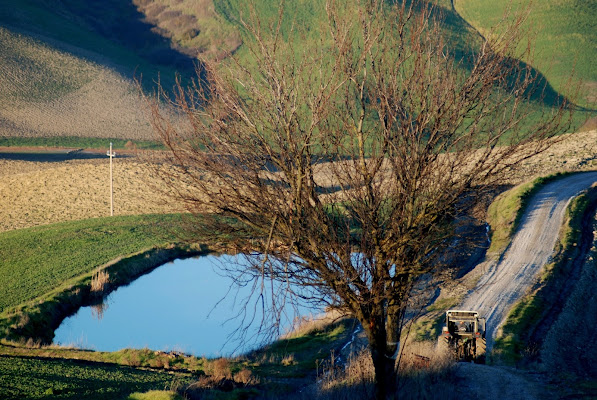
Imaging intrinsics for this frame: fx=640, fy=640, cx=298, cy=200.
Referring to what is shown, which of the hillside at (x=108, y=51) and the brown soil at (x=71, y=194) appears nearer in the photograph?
the brown soil at (x=71, y=194)

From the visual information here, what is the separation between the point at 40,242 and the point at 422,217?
22.1 metres

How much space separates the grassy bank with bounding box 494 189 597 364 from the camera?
17.4 m

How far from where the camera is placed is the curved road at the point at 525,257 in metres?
20.5

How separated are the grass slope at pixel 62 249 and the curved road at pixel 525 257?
1024 cm

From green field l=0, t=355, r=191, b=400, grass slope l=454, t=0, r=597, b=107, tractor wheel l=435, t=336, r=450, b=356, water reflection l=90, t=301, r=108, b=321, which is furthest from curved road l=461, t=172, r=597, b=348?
grass slope l=454, t=0, r=597, b=107

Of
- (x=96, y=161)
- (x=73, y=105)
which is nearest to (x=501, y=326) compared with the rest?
(x=96, y=161)

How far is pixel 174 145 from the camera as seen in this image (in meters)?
10.8

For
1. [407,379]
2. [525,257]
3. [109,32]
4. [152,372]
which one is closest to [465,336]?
[407,379]

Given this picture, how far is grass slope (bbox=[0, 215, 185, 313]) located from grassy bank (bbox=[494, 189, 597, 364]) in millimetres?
10372

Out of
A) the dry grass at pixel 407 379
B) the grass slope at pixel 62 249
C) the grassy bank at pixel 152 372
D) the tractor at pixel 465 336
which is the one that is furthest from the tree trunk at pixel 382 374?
the grass slope at pixel 62 249

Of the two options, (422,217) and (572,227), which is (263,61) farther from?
(572,227)

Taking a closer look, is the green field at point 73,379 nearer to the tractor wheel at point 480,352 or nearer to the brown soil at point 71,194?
the tractor wheel at point 480,352

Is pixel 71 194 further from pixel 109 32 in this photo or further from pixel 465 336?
pixel 109 32

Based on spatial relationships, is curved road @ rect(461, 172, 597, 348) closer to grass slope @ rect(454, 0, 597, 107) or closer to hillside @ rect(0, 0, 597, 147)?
hillside @ rect(0, 0, 597, 147)
